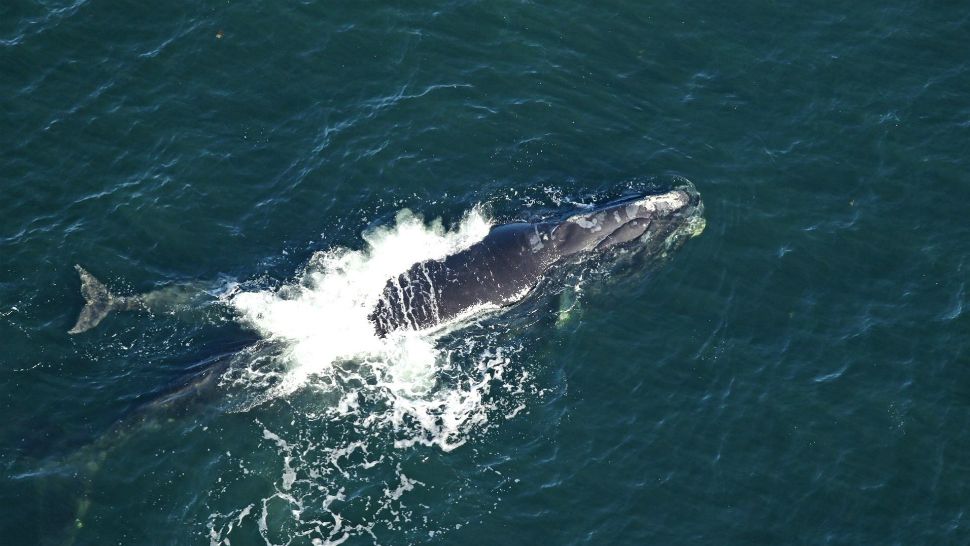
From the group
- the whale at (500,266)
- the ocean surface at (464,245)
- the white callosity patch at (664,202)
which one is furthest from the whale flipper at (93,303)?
the white callosity patch at (664,202)

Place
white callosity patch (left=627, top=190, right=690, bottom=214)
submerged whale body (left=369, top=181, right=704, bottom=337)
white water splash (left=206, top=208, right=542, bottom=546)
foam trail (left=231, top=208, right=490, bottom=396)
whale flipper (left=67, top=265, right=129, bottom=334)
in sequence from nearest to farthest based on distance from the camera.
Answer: white water splash (left=206, top=208, right=542, bottom=546) → foam trail (left=231, top=208, right=490, bottom=396) → whale flipper (left=67, top=265, right=129, bottom=334) → submerged whale body (left=369, top=181, right=704, bottom=337) → white callosity patch (left=627, top=190, right=690, bottom=214)

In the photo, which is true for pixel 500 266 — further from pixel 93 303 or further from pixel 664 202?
pixel 93 303

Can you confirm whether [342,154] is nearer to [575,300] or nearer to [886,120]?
[575,300]

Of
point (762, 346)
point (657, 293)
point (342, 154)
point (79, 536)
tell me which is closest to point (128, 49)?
point (342, 154)

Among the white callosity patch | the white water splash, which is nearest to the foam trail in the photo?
the white water splash

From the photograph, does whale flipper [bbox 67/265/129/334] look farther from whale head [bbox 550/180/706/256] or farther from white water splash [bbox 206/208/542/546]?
whale head [bbox 550/180/706/256]

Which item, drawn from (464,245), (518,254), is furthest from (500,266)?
(464,245)
